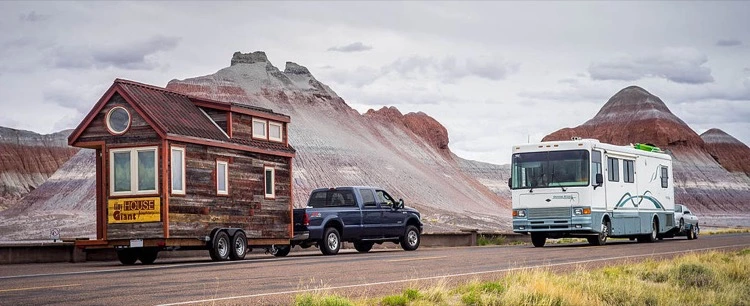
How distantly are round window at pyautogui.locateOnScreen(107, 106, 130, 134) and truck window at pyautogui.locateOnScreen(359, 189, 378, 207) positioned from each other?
8.16 metres

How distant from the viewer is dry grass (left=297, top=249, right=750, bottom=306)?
465 inches

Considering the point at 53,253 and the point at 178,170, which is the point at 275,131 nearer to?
the point at 178,170

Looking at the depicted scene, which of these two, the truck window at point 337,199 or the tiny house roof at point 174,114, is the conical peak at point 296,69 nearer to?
the truck window at point 337,199

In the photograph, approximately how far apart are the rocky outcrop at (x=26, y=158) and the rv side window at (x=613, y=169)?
5311 inches

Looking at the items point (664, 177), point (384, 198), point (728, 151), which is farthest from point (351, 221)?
point (728, 151)

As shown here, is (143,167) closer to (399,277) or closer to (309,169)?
(399,277)

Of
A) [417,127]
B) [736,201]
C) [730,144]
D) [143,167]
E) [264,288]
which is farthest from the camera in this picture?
[730,144]

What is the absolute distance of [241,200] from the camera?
1086 inches

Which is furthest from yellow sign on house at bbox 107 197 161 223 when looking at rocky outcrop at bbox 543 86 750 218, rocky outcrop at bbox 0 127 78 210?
rocky outcrop at bbox 0 127 78 210

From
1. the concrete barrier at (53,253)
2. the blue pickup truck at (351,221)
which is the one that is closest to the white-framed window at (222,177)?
the blue pickup truck at (351,221)

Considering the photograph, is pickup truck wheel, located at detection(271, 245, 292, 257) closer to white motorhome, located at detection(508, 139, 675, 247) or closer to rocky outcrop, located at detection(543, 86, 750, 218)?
Result: white motorhome, located at detection(508, 139, 675, 247)

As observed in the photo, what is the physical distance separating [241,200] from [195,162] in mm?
2218

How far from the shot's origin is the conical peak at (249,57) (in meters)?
128

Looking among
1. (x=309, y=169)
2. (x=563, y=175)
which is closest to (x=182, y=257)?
(x=563, y=175)
